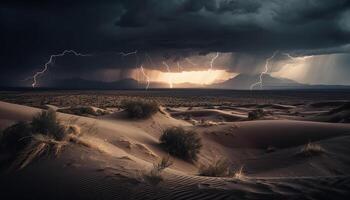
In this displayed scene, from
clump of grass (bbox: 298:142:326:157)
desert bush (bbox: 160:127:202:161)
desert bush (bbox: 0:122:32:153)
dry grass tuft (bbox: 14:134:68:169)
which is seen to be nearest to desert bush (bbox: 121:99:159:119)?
desert bush (bbox: 160:127:202:161)

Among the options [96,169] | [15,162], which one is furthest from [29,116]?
[96,169]

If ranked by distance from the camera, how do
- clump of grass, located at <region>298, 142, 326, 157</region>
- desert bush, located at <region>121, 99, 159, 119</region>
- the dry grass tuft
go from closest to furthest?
the dry grass tuft, clump of grass, located at <region>298, 142, 326, 157</region>, desert bush, located at <region>121, 99, 159, 119</region>

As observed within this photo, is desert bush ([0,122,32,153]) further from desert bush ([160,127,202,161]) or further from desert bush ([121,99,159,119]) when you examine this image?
desert bush ([121,99,159,119])

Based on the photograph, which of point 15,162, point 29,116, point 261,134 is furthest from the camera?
point 261,134

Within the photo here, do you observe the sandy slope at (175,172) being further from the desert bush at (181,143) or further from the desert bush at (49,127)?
the desert bush at (49,127)

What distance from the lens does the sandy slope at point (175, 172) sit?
6.10 m

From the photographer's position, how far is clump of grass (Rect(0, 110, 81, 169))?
8664 millimetres

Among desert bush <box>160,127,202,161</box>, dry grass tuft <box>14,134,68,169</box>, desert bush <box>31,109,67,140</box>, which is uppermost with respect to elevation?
desert bush <box>31,109,67,140</box>

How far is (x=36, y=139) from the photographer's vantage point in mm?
9312

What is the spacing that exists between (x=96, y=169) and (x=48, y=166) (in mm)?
1033

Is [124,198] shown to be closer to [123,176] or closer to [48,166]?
[123,176]

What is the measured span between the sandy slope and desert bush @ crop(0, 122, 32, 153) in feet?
3.68

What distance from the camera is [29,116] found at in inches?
579

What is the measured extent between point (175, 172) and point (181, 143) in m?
6.25
